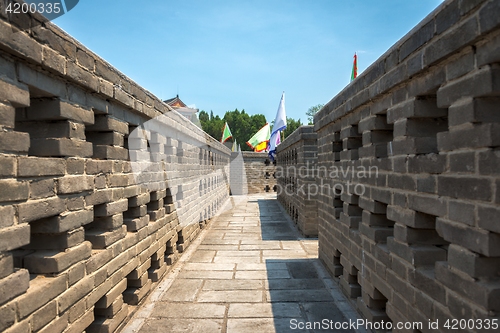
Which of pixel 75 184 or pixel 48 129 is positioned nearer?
pixel 48 129

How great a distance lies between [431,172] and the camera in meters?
2.34

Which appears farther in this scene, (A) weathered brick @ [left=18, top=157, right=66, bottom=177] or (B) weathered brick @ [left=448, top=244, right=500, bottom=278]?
(A) weathered brick @ [left=18, top=157, right=66, bottom=177]

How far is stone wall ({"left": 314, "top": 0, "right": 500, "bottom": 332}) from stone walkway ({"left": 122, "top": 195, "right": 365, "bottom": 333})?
0.70 m

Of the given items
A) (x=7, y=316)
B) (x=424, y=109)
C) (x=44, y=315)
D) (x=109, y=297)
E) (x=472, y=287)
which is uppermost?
(x=424, y=109)

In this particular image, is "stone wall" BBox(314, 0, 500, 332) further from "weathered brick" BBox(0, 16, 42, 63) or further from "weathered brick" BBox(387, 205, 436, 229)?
"weathered brick" BBox(0, 16, 42, 63)

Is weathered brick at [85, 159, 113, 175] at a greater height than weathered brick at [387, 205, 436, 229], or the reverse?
weathered brick at [85, 159, 113, 175]

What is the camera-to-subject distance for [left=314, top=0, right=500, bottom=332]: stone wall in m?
1.84

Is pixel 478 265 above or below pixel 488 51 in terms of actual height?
below

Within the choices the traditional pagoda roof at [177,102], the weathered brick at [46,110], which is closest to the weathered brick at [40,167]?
the weathered brick at [46,110]

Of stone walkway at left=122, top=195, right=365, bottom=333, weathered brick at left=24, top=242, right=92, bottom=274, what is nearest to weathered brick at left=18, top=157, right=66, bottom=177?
weathered brick at left=24, top=242, right=92, bottom=274

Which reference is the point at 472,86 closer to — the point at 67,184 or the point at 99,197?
the point at 67,184

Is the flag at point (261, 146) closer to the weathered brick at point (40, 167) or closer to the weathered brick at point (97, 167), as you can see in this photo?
the weathered brick at point (97, 167)

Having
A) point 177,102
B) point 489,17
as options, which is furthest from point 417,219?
point 177,102

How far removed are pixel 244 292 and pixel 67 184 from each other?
2.92 metres
